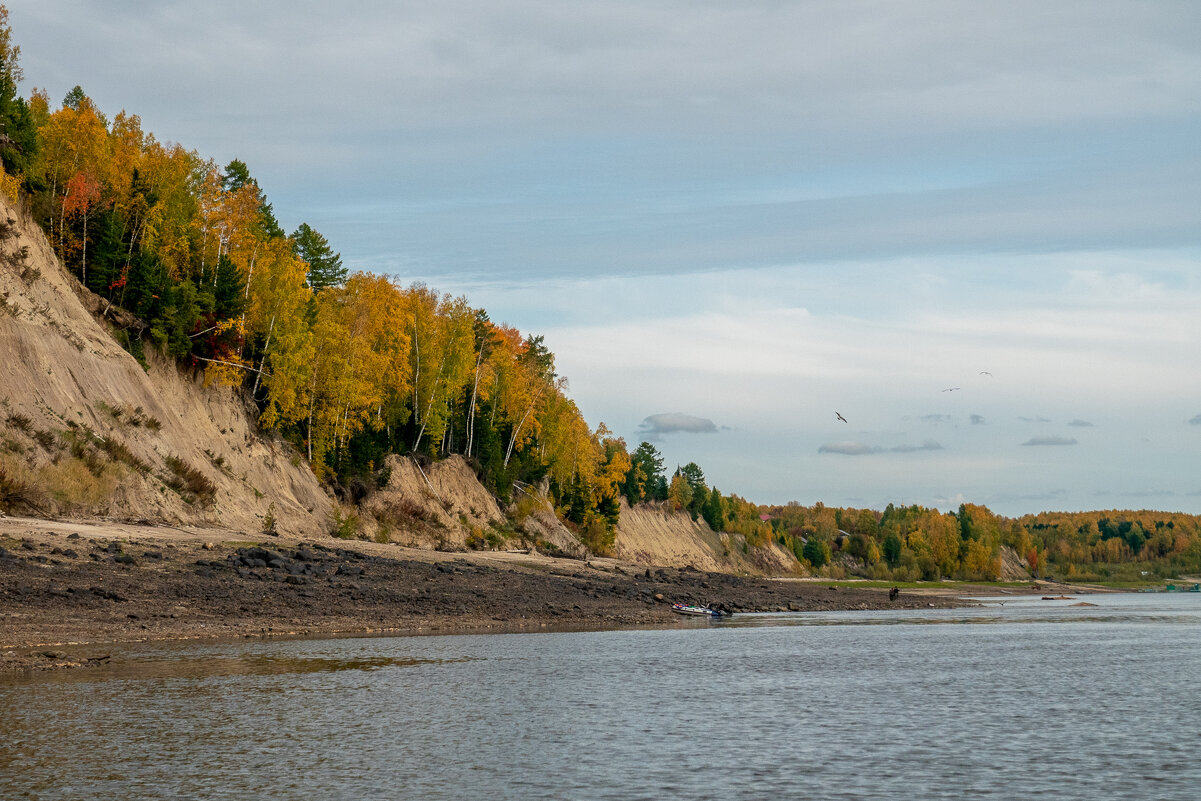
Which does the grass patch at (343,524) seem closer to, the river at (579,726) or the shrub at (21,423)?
the shrub at (21,423)

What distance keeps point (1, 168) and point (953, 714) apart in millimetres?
46304

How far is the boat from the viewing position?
5397 centimetres

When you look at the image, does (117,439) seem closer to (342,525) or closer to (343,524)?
(342,525)


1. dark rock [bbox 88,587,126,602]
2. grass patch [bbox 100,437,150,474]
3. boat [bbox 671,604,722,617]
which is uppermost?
grass patch [bbox 100,437,150,474]

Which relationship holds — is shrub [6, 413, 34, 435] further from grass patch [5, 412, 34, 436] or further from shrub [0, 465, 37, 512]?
shrub [0, 465, 37, 512]

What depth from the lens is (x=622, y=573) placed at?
227 ft

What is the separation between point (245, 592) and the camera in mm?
33719

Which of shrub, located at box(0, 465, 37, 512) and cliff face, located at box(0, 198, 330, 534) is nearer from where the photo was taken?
shrub, located at box(0, 465, 37, 512)

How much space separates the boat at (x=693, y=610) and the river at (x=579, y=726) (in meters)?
22.4

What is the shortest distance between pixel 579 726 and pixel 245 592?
1916 cm

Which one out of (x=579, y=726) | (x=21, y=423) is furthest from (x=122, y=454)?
(x=579, y=726)

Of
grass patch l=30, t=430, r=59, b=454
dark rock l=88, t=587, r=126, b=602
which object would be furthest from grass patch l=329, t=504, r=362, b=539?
dark rock l=88, t=587, r=126, b=602

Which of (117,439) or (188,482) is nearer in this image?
(117,439)

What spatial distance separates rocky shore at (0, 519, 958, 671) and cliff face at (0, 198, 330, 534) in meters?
3.19
